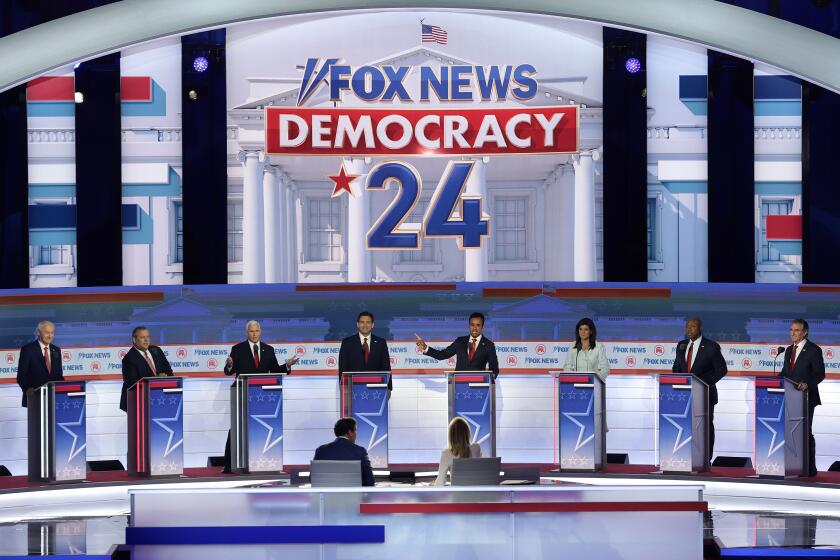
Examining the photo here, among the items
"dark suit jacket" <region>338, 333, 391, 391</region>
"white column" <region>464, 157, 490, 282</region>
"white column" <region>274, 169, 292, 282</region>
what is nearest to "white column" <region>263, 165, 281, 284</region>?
"white column" <region>274, 169, 292, 282</region>

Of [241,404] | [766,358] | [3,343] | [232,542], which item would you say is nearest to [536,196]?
[766,358]

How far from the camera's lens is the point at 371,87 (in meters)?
11.8

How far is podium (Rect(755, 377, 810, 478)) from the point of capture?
29.8ft

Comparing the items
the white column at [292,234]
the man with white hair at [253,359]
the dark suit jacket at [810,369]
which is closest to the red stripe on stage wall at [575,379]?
the dark suit jacket at [810,369]

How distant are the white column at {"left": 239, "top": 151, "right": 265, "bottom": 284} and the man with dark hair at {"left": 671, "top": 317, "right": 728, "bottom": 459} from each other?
184 inches

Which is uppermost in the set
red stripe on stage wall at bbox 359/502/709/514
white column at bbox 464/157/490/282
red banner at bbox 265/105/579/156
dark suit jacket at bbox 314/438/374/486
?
red banner at bbox 265/105/579/156

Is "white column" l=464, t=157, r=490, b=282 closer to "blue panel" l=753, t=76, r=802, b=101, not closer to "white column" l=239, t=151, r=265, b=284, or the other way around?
"white column" l=239, t=151, r=265, b=284

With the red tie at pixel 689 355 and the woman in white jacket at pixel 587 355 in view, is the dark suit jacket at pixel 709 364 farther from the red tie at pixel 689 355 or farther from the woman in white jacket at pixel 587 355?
the woman in white jacket at pixel 587 355

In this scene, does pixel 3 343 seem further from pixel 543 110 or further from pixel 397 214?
pixel 543 110

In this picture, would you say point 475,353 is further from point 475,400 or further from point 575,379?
point 575,379

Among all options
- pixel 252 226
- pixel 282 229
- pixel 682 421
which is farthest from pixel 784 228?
pixel 252 226

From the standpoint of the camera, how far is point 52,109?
11.8m

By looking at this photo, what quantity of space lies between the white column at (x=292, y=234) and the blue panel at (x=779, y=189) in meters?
4.93

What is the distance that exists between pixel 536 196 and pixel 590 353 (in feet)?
8.77
